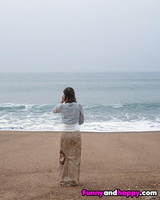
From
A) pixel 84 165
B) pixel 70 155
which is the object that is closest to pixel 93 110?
pixel 84 165

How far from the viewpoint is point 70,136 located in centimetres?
480

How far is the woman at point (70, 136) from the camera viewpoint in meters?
4.69

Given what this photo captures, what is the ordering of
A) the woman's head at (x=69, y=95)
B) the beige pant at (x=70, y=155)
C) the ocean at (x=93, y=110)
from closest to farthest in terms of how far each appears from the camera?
the woman's head at (x=69, y=95)
the beige pant at (x=70, y=155)
the ocean at (x=93, y=110)

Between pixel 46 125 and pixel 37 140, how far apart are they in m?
3.75

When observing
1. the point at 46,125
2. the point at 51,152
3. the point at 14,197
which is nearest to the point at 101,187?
the point at 14,197

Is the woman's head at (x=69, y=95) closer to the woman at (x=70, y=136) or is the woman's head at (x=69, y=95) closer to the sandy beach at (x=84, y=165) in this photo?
the woman at (x=70, y=136)

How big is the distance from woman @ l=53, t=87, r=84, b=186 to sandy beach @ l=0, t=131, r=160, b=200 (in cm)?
24

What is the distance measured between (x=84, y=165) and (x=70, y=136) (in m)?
1.92

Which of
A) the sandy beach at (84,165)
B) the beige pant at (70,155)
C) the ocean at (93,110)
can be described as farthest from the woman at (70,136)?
the ocean at (93,110)

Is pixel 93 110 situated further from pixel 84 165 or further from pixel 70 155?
pixel 70 155

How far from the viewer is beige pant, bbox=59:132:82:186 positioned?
481 centimetres

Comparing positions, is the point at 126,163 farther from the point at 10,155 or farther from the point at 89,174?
the point at 10,155

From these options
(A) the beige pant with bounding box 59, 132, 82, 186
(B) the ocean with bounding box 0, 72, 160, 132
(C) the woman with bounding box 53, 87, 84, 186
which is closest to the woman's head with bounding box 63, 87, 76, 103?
(C) the woman with bounding box 53, 87, 84, 186

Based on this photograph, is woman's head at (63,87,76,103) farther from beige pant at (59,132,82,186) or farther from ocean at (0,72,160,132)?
ocean at (0,72,160,132)
